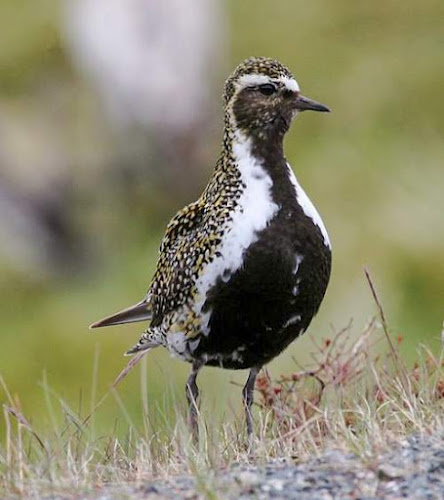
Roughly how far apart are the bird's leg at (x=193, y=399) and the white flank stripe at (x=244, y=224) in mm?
331

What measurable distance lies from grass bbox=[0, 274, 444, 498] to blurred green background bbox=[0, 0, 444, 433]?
6.42 m

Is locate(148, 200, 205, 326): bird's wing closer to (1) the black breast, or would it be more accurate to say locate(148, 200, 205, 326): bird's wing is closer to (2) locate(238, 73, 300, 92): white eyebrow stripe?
(1) the black breast

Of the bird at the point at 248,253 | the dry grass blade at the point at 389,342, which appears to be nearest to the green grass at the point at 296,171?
the bird at the point at 248,253

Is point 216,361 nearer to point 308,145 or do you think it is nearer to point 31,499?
point 31,499

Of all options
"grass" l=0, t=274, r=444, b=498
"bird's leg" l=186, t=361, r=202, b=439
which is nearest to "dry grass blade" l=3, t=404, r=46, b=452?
"grass" l=0, t=274, r=444, b=498

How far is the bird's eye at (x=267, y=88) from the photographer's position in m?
6.64

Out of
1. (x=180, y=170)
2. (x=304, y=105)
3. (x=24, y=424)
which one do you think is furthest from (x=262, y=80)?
(x=180, y=170)

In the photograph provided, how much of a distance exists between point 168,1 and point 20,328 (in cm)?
497

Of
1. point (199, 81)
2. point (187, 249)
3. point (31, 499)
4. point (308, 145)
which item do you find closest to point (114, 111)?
point (199, 81)

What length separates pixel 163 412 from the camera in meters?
6.23

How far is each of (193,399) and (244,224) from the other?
33.1 inches

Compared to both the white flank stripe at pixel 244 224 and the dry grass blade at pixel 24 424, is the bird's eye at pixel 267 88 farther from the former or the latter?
the dry grass blade at pixel 24 424

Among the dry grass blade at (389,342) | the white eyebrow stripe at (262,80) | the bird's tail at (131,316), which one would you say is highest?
the white eyebrow stripe at (262,80)

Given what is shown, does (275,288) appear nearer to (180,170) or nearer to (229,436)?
(229,436)
